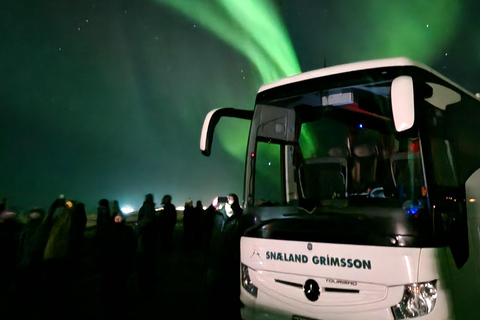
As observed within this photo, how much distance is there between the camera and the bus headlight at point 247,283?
4.43m

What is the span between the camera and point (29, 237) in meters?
6.96

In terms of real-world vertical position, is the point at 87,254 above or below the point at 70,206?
below

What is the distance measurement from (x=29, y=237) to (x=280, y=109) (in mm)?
4852

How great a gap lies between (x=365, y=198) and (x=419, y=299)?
3.20ft

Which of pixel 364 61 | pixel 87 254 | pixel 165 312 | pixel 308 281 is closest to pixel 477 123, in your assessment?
pixel 364 61

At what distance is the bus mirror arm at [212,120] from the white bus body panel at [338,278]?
1261 millimetres

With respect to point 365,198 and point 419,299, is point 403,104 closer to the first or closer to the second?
point 365,198

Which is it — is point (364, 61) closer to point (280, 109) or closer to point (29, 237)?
point (280, 109)

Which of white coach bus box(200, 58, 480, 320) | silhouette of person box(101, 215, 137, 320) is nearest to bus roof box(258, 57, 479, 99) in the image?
white coach bus box(200, 58, 480, 320)

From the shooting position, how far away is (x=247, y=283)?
453 centimetres

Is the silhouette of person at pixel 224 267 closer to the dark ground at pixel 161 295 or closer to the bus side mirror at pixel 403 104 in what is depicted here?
the dark ground at pixel 161 295

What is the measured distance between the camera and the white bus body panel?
3420mm

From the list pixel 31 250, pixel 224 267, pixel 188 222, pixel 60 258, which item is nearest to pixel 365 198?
pixel 224 267

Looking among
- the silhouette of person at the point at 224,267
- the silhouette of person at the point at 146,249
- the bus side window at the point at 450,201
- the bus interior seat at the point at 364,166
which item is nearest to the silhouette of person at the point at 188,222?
the silhouette of person at the point at 146,249
